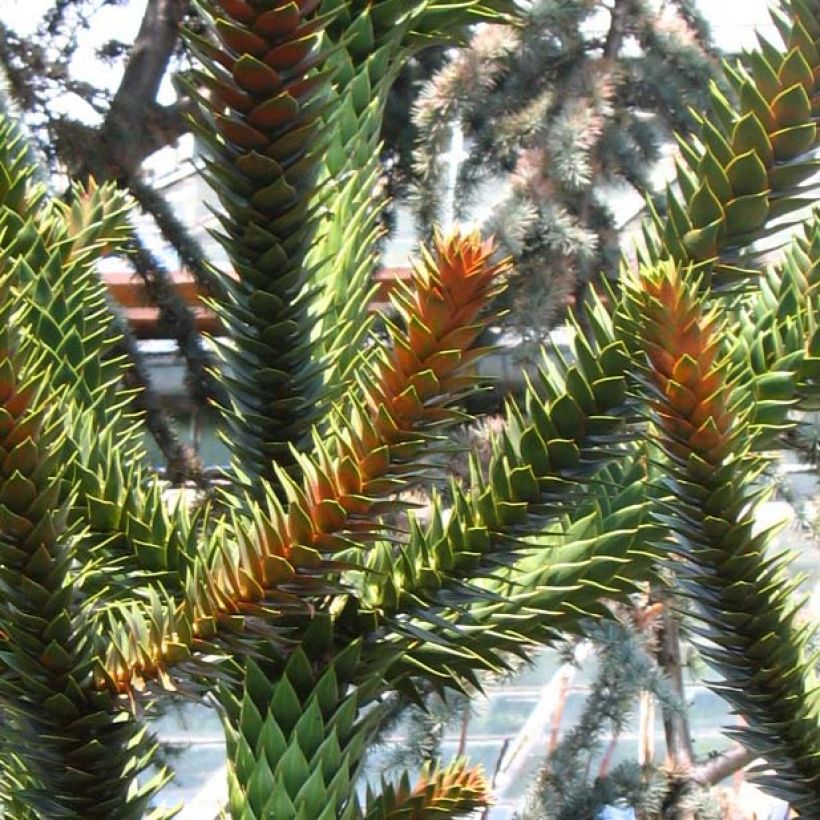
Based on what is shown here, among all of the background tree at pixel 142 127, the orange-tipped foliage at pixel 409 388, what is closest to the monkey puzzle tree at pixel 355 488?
the orange-tipped foliage at pixel 409 388

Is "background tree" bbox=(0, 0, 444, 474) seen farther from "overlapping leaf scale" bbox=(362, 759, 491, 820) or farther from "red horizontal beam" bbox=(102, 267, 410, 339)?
"overlapping leaf scale" bbox=(362, 759, 491, 820)

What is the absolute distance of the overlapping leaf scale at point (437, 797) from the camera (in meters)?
0.73

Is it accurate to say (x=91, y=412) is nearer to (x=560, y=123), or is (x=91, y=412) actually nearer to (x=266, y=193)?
(x=266, y=193)

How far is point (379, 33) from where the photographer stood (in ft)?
2.74

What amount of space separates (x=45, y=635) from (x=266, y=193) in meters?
0.23

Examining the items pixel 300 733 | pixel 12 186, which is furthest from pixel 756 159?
pixel 12 186

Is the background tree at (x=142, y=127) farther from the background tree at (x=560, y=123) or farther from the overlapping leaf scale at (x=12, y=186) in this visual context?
the overlapping leaf scale at (x=12, y=186)

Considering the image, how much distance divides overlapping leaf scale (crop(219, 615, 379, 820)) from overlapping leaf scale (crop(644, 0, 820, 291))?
0.27m

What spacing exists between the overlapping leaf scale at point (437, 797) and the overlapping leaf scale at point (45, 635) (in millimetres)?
161

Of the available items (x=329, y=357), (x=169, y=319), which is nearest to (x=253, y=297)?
(x=329, y=357)

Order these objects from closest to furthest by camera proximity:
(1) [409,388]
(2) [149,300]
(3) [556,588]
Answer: (1) [409,388], (3) [556,588], (2) [149,300]

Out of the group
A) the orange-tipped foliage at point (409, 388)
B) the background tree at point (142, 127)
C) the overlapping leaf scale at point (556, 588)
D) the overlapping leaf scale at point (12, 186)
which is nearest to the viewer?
the orange-tipped foliage at point (409, 388)

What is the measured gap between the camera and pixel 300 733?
579 mm

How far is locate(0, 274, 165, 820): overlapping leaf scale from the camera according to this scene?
51 centimetres
